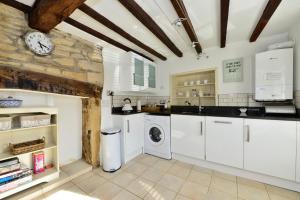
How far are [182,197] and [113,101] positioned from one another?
72.7 inches

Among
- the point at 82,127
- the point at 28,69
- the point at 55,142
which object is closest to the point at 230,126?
the point at 82,127

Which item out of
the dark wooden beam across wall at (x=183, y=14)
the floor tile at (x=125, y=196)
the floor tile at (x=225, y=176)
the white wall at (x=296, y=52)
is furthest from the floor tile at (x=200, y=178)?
the dark wooden beam across wall at (x=183, y=14)

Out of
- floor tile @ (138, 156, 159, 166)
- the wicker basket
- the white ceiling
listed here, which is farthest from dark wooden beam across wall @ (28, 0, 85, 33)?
floor tile @ (138, 156, 159, 166)

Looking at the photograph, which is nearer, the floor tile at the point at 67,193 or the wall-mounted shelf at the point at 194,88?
the floor tile at the point at 67,193

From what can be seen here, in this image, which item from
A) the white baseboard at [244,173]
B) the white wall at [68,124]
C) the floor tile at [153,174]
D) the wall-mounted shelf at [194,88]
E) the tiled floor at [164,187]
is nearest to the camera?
the tiled floor at [164,187]

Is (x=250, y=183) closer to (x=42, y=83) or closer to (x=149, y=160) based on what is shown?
(x=149, y=160)

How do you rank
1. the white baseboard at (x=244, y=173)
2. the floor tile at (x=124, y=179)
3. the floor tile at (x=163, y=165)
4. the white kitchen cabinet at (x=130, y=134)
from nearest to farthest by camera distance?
1. the white baseboard at (x=244, y=173)
2. the floor tile at (x=124, y=179)
3. the floor tile at (x=163, y=165)
4. the white kitchen cabinet at (x=130, y=134)

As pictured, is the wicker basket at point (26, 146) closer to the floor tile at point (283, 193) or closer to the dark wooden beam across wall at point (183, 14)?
the dark wooden beam across wall at point (183, 14)

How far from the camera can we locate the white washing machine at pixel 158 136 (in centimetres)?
251

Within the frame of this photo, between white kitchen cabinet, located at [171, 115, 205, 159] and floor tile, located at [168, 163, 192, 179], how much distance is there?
0.23 metres

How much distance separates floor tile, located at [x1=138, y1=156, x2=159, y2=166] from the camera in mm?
2361

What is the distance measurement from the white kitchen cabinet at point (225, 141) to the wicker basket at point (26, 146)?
2.36 meters

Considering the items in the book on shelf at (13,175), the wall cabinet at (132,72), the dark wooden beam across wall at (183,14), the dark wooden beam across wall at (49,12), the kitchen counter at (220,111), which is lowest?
the book on shelf at (13,175)

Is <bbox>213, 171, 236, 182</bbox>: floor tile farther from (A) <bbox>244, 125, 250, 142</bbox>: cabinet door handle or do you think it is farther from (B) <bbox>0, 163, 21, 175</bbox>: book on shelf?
(B) <bbox>0, 163, 21, 175</bbox>: book on shelf
